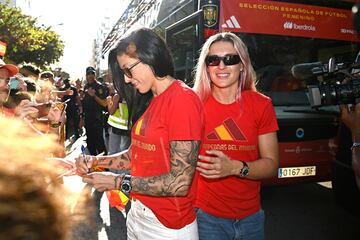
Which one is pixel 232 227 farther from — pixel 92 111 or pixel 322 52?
pixel 92 111

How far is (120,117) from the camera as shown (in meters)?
5.77

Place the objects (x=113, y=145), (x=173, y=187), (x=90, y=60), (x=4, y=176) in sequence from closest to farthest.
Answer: (x=4, y=176) < (x=173, y=187) < (x=113, y=145) < (x=90, y=60)

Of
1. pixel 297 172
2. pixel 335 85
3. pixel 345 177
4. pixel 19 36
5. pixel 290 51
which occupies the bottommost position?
pixel 297 172

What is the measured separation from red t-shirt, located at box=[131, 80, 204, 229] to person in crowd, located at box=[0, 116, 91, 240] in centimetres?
95

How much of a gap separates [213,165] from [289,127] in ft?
10.5

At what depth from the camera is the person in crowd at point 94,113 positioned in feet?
26.5

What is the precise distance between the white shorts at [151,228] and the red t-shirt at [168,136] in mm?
25

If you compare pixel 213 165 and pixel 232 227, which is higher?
pixel 213 165

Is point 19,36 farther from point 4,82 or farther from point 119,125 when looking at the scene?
point 4,82

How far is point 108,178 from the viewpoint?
6.21 ft

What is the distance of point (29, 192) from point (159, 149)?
3.61ft

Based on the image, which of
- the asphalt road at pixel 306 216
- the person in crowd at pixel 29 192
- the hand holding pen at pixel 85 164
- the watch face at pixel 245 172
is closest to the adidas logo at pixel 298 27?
the asphalt road at pixel 306 216

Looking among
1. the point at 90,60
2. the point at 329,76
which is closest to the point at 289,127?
the point at 329,76

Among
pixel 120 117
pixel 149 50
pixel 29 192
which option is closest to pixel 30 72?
pixel 120 117
